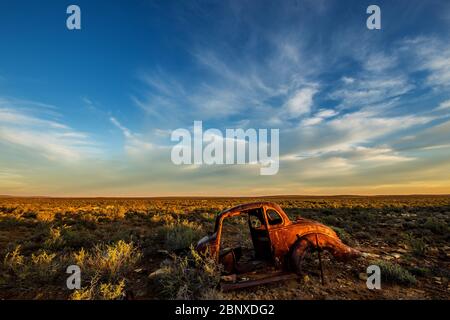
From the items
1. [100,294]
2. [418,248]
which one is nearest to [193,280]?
[100,294]

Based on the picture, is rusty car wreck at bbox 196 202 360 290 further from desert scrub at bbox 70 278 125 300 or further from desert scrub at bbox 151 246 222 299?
desert scrub at bbox 70 278 125 300

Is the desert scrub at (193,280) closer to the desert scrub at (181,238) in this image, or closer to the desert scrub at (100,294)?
the desert scrub at (100,294)

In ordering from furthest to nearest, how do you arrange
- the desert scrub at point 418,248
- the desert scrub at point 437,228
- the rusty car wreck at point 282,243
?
1. the desert scrub at point 437,228
2. the desert scrub at point 418,248
3. the rusty car wreck at point 282,243

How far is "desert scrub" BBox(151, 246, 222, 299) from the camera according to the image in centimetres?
501

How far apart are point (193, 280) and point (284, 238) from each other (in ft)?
6.89

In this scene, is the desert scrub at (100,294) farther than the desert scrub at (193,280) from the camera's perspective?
No

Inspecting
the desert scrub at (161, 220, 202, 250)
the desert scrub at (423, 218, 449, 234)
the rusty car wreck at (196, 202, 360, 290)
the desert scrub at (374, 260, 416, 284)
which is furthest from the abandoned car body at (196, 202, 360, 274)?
the desert scrub at (423, 218, 449, 234)

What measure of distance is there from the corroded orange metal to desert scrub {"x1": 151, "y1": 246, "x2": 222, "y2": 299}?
248 mm

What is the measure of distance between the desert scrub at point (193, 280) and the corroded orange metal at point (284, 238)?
0.25 metres

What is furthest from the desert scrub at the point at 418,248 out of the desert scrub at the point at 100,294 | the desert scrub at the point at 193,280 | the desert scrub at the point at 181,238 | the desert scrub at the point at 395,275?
the desert scrub at the point at 100,294

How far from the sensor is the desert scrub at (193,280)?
501cm

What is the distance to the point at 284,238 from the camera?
5.54 m

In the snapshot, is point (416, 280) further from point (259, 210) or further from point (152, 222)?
point (152, 222)

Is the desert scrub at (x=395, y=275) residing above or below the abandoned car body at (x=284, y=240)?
below
